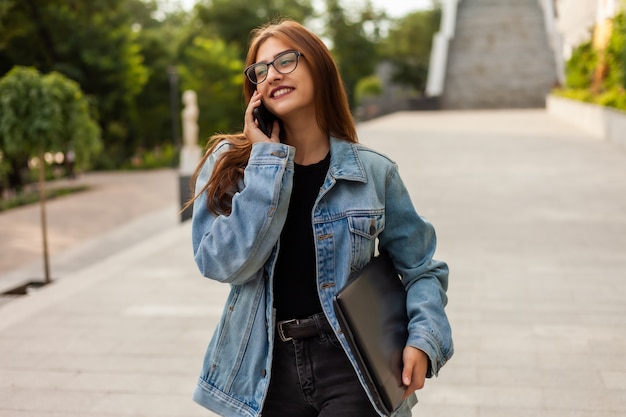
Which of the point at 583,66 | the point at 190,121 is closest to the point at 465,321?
the point at 190,121

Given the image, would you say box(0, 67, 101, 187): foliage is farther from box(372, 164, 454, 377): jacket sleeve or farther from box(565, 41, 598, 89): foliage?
box(565, 41, 598, 89): foliage

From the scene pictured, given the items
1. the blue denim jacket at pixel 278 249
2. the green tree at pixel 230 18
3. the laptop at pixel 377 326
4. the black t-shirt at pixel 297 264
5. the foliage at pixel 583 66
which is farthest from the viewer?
the green tree at pixel 230 18

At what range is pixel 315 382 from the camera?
2.21 meters

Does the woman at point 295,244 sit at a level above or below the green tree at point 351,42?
below

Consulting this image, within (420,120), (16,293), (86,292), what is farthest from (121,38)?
(86,292)

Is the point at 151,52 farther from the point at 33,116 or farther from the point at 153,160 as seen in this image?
the point at 33,116

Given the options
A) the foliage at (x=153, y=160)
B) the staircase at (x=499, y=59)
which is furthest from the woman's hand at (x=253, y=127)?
the foliage at (x=153, y=160)

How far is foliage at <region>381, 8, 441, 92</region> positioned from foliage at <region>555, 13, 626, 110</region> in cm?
3682

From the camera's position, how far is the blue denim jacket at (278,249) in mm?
2131

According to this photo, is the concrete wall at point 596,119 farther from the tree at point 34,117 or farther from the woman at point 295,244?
the woman at point 295,244

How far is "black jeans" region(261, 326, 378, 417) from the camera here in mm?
2189

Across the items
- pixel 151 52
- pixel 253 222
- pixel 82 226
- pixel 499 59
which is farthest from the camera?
pixel 151 52

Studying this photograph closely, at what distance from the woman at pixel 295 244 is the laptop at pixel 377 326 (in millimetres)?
41

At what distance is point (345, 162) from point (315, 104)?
181mm
